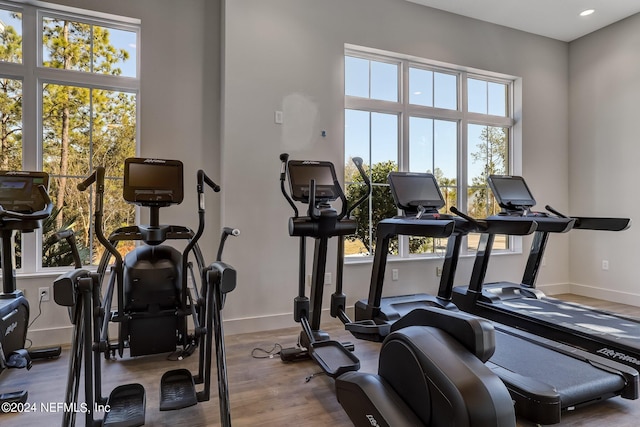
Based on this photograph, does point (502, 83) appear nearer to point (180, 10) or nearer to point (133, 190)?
point (180, 10)

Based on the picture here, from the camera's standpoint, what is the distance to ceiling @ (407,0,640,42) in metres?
4.50

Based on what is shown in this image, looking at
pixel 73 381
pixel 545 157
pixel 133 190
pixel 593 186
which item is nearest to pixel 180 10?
pixel 133 190

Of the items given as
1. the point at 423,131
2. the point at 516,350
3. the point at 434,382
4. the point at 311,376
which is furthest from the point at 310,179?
the point at 423,131

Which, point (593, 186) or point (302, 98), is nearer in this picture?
point (302, 98)

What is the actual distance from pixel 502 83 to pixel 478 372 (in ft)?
16.9

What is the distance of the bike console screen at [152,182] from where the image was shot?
265 cm

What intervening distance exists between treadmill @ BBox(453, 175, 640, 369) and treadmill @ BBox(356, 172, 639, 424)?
12.3 inches

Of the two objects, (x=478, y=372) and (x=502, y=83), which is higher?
(x=502, y=83)

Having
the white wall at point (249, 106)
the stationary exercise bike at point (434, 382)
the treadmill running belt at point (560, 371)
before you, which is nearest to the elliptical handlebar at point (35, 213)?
the white wall at point (249, 106)

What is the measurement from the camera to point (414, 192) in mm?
3633

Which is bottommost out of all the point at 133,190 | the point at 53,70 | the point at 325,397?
the point at 325,397

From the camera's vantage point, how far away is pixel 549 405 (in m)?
2.00

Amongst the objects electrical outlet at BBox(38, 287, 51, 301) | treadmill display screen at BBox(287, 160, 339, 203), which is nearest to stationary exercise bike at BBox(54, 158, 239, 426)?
treadmill display screen at BBox(287, 160, 339, 203)

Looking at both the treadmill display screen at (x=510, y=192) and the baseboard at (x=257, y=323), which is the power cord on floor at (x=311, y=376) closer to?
the baseboard at (x=257, y=323)
